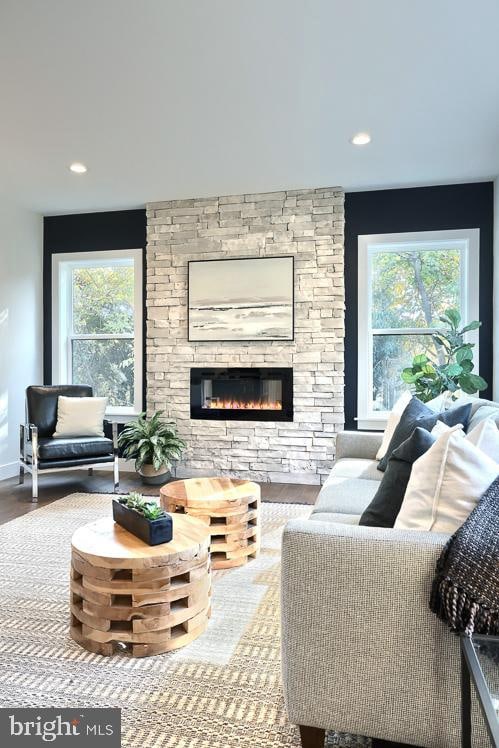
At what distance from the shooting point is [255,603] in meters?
2.35

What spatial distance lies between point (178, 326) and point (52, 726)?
403 cm

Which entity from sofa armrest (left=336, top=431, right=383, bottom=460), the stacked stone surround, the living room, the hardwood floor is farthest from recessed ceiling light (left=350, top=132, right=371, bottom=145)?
the hardwood floor

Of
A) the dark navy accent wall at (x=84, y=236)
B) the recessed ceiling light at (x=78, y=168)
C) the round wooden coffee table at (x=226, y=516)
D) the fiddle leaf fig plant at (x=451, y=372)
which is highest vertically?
the recessed ceiling light at (x=78, y=168)

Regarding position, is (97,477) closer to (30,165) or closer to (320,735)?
(30,165)

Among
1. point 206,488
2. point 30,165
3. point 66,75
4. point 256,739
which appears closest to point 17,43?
point 66,75

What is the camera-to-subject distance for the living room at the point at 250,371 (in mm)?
1317

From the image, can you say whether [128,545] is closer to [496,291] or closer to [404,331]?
[404,331]

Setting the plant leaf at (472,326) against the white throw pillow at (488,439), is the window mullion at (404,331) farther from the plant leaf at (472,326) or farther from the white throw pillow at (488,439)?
the white throw pillow at (488,439)

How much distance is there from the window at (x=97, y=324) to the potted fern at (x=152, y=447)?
59 centimetres

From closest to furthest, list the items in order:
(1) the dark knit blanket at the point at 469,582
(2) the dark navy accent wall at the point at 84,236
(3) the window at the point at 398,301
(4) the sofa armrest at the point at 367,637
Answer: (1) the dark knit blanket at the point at 469,582 < (4) the sofa armrest at the point at 367,637 < (3) the window at the point at 398,301 < (2) the dark navy accent wall at the point at 84,236

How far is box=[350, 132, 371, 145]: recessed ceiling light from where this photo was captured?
11.8 ft

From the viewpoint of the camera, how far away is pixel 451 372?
4078 millimetres

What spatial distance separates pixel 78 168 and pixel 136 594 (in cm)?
363

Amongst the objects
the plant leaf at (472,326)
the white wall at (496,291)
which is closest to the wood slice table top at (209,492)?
the plant leaf at (472,326)
